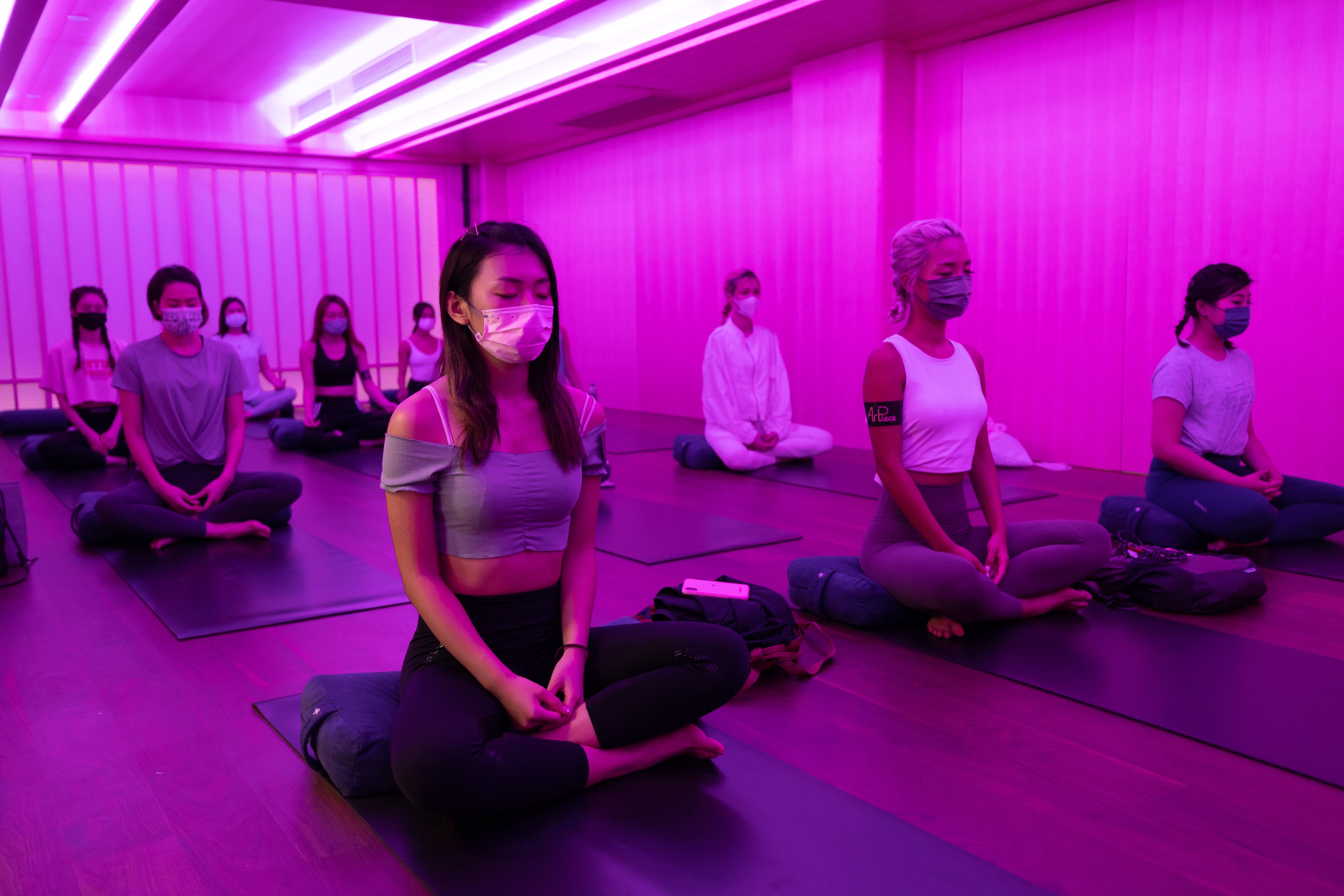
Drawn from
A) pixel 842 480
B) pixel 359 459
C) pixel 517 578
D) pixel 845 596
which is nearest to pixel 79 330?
pixel 359 459

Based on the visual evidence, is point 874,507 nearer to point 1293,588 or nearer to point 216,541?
point 1293,588

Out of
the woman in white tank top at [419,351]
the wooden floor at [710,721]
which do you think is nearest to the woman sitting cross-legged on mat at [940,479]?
the wooden floor at [710,721]

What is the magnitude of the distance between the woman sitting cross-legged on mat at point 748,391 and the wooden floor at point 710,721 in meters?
2.70

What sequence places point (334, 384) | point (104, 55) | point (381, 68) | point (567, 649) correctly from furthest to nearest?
point (381, 68)
point (104, 55)
point (334, 384)
point (567, 649)

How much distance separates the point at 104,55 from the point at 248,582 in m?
5.36

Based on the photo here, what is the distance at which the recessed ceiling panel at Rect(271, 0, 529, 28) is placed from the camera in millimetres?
5871

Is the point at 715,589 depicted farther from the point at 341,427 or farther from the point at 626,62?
the point at 626,62

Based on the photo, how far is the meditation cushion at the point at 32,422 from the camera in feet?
27.2

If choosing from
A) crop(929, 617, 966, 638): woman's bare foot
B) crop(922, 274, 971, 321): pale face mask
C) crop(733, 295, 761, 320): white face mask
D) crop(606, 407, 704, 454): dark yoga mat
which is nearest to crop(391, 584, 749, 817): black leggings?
crop(929, 617, 966, 638): woman's bare foot

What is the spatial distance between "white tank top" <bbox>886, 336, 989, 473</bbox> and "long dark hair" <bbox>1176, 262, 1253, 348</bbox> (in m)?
1.34

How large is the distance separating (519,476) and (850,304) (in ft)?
17.2

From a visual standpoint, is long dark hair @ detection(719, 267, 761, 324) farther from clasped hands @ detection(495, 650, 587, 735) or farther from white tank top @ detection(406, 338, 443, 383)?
clasped hands @ detection(495, 650, 587, 735)

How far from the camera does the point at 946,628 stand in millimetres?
2969

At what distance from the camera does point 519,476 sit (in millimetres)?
2010
